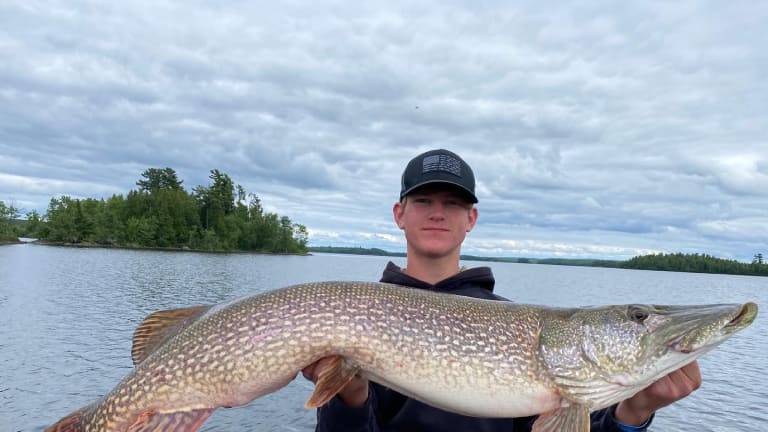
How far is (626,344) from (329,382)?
5.80 feet

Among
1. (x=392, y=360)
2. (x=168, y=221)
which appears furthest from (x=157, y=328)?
(x=168, y=221)

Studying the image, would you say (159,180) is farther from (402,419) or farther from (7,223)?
(402,419)

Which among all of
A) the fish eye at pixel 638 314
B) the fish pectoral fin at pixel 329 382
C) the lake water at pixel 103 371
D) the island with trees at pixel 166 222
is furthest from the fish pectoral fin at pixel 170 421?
the island with trees at pixel 166 222

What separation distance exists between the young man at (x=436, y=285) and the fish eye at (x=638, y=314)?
1.16 feet

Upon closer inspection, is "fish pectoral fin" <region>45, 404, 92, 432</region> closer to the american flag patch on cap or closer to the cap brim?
the cap brim

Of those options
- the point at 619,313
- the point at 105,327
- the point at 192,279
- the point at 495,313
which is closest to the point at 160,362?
the point at 495,313

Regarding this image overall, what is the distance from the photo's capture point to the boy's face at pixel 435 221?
12.4 feet

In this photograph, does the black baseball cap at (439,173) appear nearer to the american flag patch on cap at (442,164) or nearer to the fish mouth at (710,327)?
the american flag patch on cap at (442,164)

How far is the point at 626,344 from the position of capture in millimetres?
2873

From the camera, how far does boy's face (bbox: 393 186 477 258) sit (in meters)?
3.79

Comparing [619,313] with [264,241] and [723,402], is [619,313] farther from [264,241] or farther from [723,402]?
[264,241]

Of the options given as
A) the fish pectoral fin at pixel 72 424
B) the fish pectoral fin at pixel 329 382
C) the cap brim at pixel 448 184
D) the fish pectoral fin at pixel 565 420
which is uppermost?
the cap brim at pixel 448 184

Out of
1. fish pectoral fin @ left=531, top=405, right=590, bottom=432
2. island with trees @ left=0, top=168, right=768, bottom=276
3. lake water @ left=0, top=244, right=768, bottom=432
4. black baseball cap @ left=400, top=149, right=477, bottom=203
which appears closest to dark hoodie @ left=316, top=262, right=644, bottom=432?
fish pectoral fin @ left=531, top=405, right=590, bottom=432

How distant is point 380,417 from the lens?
3.28m
